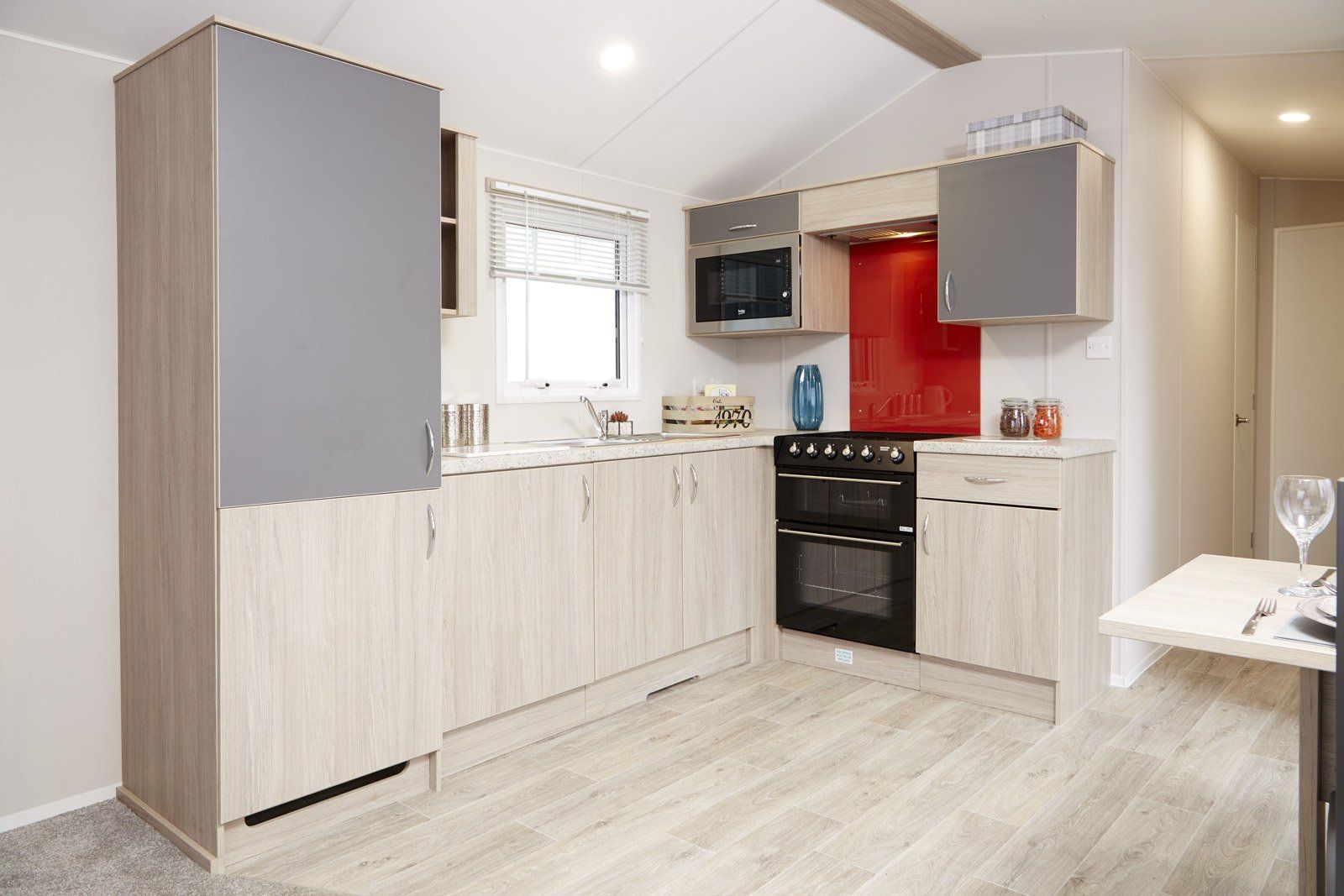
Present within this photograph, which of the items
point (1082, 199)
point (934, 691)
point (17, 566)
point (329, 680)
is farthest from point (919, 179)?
point (17, 566)

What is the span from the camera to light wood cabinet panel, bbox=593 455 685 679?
3.34m

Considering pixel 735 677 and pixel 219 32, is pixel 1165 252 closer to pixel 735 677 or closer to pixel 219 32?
pixel 735 677

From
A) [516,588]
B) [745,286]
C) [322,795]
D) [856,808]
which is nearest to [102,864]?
[322,795]

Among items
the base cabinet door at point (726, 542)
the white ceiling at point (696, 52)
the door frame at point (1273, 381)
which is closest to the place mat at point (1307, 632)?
the base cabinet door at point (726, 542)

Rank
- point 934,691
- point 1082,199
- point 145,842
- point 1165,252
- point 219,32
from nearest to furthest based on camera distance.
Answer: point 219,32 < point 145,842 < point 1082,199 < point 934,691 < point 1165,252

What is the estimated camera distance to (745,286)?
14.4 ft

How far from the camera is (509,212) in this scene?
372 cm

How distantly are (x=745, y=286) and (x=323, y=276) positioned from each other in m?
2.35

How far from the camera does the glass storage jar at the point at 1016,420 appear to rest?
3.80 m

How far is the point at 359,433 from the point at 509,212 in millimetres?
1511

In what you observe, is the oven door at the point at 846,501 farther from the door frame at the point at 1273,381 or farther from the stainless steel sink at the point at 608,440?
the door frame at the point at 1273,381

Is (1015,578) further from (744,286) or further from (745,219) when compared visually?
(745,219)

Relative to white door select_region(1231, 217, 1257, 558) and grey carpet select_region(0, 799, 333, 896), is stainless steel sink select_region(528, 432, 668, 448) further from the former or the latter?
white door select_region(1231, 217, 1257, 558)

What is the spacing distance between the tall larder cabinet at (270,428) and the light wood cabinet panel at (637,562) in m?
0.75
